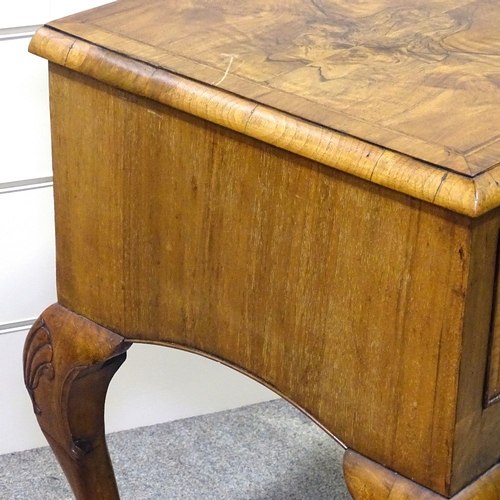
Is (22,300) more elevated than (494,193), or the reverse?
(494,193)

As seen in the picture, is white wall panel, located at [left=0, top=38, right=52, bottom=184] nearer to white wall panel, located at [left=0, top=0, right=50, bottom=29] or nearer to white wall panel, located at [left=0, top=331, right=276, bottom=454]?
white wall panel, located at [left=0, top=0, right=50, bottom=29]

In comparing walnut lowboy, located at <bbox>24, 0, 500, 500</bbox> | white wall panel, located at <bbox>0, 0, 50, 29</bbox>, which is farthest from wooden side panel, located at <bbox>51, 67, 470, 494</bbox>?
white wall panel, located at <bbox>0, 0, 50, 29</bbox>

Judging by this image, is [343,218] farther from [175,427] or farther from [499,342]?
[175,427]

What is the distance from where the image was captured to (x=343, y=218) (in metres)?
0.64

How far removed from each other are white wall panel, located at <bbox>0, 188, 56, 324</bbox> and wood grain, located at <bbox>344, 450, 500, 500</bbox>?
0.63 m

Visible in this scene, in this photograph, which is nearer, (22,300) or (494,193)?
(494,193)

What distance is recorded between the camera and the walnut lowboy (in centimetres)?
61

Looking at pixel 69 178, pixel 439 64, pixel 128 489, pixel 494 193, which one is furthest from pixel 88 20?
pixel 128 489

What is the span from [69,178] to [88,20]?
13cm

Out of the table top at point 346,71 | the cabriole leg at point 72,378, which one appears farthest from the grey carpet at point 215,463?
the table top at point 346,71

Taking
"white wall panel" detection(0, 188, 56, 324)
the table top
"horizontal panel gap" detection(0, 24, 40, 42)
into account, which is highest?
the table top

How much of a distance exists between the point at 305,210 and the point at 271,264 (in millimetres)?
55

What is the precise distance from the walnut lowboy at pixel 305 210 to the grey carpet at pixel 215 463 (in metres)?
0.42

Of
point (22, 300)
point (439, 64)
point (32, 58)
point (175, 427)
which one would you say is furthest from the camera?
point (175, 427)
